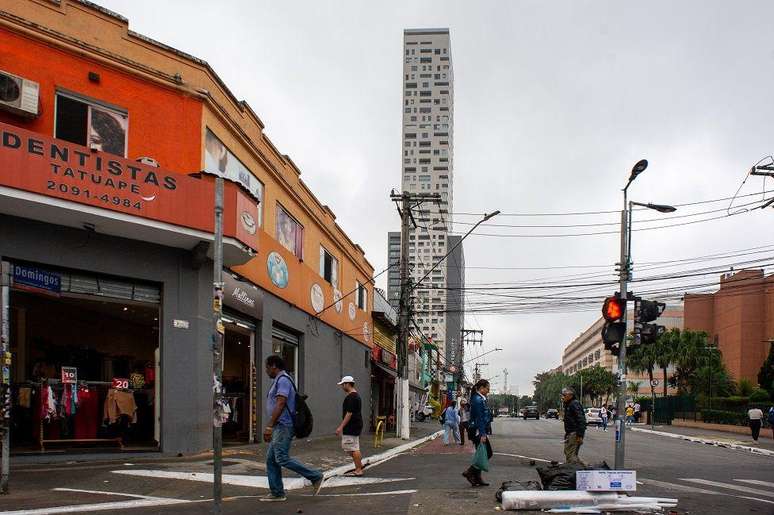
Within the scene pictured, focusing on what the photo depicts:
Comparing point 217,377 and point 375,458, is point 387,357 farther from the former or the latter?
point 217,377

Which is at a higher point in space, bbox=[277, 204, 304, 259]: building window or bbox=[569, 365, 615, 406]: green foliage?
bbox=[277, 204, 304, 259]: building window

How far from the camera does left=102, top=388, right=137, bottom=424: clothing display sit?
48.4 ft

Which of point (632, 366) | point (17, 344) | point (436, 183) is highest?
point (436, 183)

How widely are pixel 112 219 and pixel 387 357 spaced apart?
30.3 metres

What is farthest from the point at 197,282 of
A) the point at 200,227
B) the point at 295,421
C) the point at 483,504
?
the point at 483,504

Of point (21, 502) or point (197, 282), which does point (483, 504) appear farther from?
point (197, 282)

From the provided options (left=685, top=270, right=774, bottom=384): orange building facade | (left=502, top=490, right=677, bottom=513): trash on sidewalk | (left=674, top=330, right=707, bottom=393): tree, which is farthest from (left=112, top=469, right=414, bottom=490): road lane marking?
(left=685, top=270, right=774, bottom=384): orange building facade

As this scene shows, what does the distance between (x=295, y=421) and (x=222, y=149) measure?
934 centimetres

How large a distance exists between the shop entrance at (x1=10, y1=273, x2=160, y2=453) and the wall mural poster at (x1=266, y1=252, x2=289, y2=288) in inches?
174

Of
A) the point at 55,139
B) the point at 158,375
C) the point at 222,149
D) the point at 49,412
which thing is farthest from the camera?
the point at 222,149

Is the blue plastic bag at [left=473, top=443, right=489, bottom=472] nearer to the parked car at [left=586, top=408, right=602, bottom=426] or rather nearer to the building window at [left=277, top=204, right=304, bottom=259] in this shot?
the building window at [left=277, top=204, right=304, bottom=259]

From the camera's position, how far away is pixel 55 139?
496 inches

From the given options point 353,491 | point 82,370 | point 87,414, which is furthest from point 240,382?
point 353,491

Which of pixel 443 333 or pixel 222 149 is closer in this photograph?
pixel 222 149
